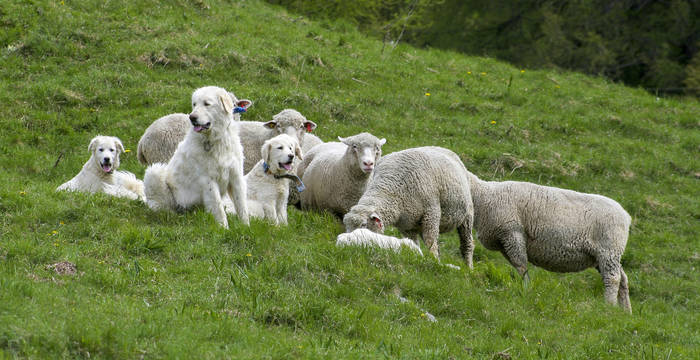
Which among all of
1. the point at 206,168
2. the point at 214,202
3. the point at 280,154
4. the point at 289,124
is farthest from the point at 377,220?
the point at 289,124

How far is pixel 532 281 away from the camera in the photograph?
31.2 ft

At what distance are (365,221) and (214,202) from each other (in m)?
1.79

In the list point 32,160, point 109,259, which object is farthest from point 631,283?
point 32,160

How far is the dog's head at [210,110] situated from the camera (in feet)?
30.0

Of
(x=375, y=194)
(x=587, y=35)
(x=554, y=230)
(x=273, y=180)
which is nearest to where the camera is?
(x=375, y=194)

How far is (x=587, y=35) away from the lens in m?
35.7

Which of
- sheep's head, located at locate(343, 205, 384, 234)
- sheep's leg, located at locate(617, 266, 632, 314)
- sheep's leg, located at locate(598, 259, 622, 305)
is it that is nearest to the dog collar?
sheep's head, located at locate(343, 205, 384, 234)

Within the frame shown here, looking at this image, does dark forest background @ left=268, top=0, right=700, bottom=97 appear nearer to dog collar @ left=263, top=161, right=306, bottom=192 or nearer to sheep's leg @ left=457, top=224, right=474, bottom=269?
sheep's leg @ left=457, top=224, right=474, bottom=269

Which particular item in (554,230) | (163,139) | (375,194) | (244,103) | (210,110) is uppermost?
(210,110)

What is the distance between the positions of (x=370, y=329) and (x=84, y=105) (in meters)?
10.2

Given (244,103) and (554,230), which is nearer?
(244,103)

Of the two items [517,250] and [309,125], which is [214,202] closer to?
[309,125]

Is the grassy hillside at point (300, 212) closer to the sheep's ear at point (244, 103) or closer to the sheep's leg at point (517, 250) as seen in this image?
the sheep's leg at point (517, 250)

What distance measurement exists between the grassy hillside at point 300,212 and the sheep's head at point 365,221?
312mm
